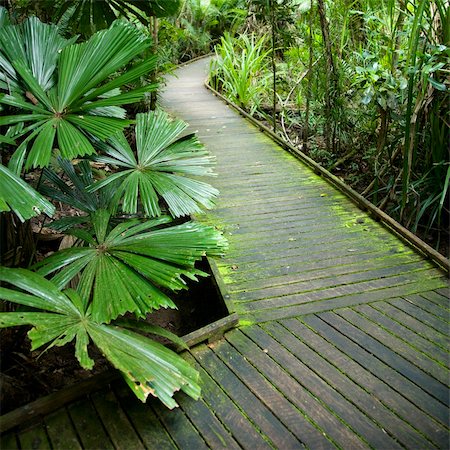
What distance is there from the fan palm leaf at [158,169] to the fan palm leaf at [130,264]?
5.6 inches

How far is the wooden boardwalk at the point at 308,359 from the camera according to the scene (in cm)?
180

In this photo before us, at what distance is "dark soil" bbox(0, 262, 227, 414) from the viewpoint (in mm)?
2186

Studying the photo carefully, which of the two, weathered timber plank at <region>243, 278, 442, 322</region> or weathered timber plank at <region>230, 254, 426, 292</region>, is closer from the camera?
weathered timber plank at <region>243, 278, 442, 322</region>

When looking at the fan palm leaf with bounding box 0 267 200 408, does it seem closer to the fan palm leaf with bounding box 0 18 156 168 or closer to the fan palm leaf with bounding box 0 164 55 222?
the fan palm leaf with bounding box 0 164 55 222

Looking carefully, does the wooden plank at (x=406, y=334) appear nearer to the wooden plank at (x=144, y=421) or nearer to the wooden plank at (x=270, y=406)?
the wooden plank at (x=270, y=406)

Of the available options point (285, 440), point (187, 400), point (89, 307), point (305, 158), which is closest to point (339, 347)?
point (285, 440)

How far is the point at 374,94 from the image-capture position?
12.7 feet

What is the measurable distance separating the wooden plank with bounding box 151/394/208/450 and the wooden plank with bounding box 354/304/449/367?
1175 millimetres

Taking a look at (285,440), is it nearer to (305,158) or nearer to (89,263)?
(89,263)

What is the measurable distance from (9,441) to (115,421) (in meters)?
0.40

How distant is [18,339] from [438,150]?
10.6 feet

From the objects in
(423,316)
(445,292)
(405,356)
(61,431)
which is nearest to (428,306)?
(423,316)

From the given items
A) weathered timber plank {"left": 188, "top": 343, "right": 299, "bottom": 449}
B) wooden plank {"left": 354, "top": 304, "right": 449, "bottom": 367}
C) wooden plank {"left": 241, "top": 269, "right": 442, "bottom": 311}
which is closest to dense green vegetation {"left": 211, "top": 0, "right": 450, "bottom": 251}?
wooden plank {"left": 241, "top": 269, "right": 442, "bottom": 311}

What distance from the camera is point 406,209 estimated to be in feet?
13.2
